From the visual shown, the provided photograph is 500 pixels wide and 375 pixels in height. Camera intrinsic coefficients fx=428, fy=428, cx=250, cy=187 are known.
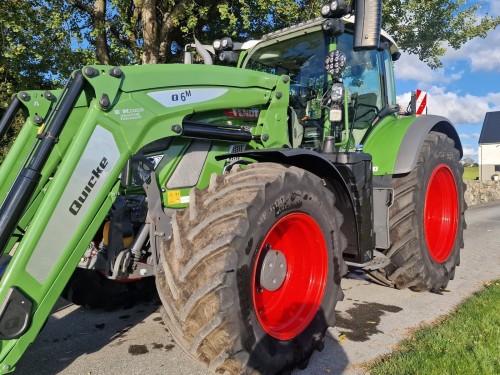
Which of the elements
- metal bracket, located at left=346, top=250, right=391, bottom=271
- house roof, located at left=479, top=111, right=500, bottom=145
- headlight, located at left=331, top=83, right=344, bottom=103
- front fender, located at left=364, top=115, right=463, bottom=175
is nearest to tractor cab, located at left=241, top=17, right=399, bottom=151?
headlight, located at left=331, top=83, right=344, bottom=103

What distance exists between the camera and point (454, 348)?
3.07 m

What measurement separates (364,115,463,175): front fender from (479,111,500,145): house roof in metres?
36.7

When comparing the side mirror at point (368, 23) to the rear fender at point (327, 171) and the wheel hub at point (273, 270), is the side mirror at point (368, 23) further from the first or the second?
the wheel hub at point (273, 270)

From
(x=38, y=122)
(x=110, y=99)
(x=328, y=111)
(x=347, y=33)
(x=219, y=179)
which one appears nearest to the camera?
(x=110, y=99)

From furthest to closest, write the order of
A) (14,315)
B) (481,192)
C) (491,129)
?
(491,129)
(481,192)
(14,315)

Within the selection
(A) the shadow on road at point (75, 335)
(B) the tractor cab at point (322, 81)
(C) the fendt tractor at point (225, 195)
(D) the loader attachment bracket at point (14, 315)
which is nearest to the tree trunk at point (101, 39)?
(C) the fendt tractor at point (225, 195)

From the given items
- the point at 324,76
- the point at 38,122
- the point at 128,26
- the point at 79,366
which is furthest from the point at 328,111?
the point at 128,26

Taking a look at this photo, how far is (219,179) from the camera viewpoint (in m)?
2.60

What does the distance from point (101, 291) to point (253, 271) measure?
6.40ft

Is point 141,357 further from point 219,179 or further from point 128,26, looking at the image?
point 128,26

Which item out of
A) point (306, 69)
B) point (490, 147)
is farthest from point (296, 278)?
point (490, 147)

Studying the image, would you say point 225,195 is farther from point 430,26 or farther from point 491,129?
point 491,129

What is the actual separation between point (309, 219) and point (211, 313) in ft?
3.26

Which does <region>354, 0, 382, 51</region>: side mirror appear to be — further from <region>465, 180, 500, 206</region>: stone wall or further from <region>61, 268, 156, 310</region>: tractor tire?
<region>465, 180, 500, 206</region>: stone wall
